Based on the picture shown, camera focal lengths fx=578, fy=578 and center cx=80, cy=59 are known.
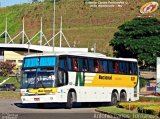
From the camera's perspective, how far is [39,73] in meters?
32.5

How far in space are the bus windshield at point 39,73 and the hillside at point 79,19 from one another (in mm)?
74417

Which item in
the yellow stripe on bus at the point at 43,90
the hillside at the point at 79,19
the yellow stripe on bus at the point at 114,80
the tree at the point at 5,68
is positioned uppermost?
the hillside at the point at 79,19

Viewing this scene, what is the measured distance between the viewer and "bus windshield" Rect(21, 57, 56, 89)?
32.4m

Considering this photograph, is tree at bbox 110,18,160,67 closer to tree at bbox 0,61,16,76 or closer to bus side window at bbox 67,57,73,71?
tree at bbox 0,61,16,76

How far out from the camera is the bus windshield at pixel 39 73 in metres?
32.4

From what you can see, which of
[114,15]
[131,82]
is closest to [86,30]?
[114,15]

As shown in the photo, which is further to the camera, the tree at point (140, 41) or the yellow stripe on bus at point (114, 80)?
the tree at point (140, 41)

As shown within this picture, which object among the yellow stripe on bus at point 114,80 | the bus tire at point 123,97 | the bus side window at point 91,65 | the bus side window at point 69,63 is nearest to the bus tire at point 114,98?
the yellow stripe on bus at point 114,80

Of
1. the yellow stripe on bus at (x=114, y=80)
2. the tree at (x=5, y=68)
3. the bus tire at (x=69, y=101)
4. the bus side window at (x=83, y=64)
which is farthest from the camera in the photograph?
the tree at (x=5, y=68)

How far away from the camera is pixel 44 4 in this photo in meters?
147

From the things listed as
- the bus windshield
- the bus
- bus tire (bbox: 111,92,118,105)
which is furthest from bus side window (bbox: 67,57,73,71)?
bus tire (bbox: 111,92,118,105)

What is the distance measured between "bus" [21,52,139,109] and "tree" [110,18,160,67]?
121 ft

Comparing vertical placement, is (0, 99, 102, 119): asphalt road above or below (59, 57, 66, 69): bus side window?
below

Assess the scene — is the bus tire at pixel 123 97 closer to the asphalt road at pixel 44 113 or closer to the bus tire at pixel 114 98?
the bus tire at pixel 114 98
